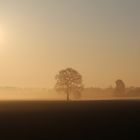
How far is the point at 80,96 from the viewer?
109m

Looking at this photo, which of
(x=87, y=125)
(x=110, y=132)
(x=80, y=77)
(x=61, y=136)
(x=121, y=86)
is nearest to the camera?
(x=61, y=136)

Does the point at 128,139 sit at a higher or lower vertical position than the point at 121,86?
lower

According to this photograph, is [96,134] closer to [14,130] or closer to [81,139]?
[81,139]

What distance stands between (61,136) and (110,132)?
12.7 feet

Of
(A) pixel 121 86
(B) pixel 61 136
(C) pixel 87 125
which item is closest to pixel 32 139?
(B) pixel 61 136

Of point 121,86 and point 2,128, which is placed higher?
point 121,86

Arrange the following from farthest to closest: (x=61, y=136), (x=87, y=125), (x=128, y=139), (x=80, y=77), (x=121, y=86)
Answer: (x=121, y=86), (x=80, y=77), (x=87, y=125), (x=61, y=136), (x=128, y=139)

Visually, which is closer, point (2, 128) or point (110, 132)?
point (110, 132)

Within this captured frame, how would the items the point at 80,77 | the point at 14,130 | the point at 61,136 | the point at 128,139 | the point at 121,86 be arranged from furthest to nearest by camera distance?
the point at 121,86 → the point at 80,77 → the point at 14,130 → the point at 61,136 → the point at 128,139

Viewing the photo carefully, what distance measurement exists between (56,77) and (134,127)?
80.7 meters

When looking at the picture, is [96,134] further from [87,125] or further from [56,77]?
[56,77]

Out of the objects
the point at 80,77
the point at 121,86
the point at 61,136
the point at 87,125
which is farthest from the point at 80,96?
the point at 61,136

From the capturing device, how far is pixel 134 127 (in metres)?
29.3

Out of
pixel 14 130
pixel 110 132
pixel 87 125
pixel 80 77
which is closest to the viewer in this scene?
pixel 110 132
